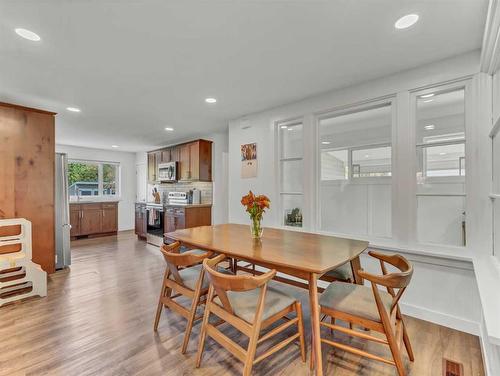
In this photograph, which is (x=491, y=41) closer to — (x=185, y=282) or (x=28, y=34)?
(x=185, y=282)

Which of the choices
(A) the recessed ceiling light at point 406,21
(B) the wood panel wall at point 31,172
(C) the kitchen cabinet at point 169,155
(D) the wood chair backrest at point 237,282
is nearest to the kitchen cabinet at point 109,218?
(C) the kitchen cabinet at point 169,155

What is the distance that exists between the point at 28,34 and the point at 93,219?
5.46m

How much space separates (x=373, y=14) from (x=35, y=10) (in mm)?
2254

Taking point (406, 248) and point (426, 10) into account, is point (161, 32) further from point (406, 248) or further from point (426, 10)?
point (406, 248)

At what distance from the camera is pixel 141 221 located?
20.3 feet

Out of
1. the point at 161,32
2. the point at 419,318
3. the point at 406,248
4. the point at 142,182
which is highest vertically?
the point at 161,32

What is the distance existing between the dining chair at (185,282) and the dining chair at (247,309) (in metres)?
0.20

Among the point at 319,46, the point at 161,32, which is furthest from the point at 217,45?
the point at 319,46

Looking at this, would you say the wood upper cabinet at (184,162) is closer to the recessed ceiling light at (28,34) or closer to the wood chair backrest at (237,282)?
the recessed ceiling light at (28,34)

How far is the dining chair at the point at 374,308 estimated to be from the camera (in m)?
1.52

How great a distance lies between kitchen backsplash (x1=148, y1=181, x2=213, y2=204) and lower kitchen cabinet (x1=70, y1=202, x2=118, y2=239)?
110 centimetres

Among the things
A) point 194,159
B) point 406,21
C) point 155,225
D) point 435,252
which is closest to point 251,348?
point 435,252

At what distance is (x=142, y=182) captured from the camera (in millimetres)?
7734

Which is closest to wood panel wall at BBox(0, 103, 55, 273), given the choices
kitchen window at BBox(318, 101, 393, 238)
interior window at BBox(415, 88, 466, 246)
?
kitchen window at BBox(318, 101, 393, 238)
